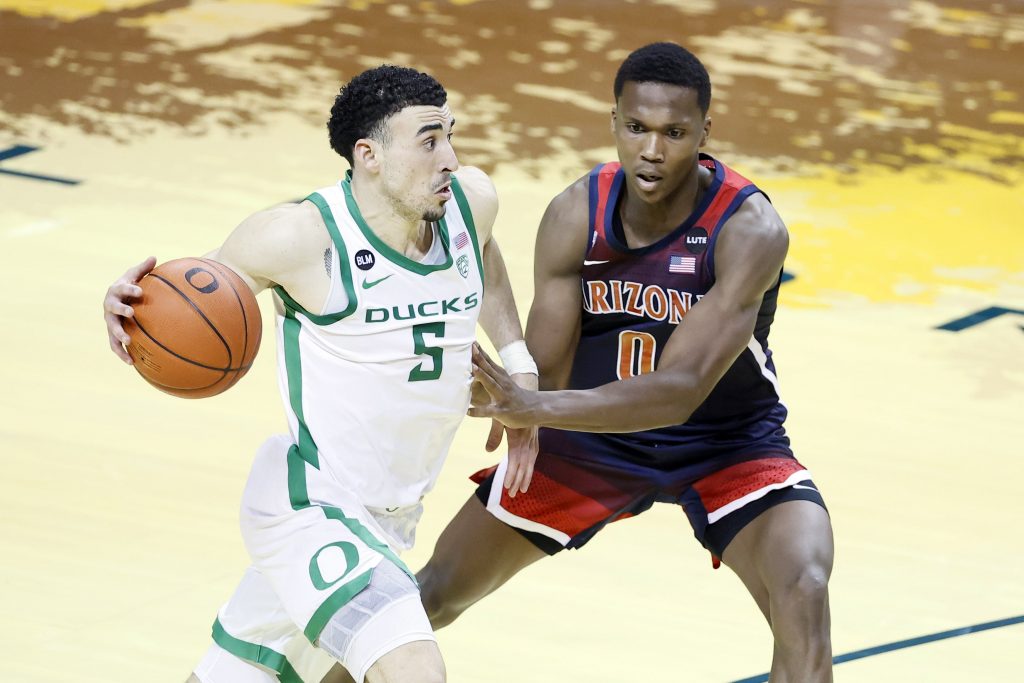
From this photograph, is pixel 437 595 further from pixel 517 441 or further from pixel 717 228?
pixel 717 228

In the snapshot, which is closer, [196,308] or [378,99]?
[196,308]

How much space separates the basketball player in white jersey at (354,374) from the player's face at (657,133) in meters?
0.64

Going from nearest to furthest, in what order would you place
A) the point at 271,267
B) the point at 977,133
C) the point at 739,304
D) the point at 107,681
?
the point at 271,267, the point at 739,304, the point at 107,681, the point at 977,133

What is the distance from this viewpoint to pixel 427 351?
4223mm

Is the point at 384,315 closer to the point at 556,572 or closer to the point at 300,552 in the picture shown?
the point at 300,552

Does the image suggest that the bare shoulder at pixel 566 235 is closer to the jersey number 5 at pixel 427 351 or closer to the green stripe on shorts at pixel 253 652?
the jersey number 5 at pixel 427 351

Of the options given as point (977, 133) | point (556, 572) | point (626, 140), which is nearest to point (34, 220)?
point (556, 572)

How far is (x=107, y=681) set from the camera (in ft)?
17.0

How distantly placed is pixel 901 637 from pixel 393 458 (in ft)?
7.34

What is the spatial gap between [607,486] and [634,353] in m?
0.40

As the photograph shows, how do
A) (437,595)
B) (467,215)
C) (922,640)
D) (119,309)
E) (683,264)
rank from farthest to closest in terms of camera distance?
(922,640) < (437,595) < (683,264) < (467,215) < (119,309)

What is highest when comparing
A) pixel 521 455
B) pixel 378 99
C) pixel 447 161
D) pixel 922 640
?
pixel 378 99

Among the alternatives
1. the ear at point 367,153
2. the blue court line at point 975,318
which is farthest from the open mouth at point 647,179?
the blue court line at point 975,318

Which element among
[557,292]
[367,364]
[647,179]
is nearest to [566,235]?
[557,292]
